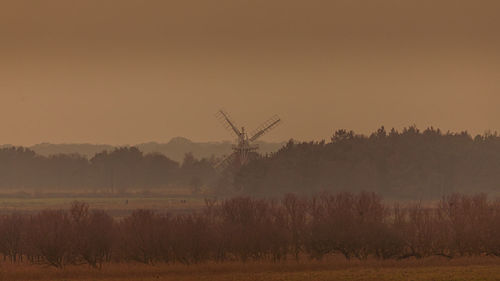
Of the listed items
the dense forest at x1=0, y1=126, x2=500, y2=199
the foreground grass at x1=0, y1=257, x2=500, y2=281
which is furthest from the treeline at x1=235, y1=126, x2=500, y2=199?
the foreground grass at x1=0, y1=257, x2=500, y2=281

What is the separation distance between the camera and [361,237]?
3002 inches

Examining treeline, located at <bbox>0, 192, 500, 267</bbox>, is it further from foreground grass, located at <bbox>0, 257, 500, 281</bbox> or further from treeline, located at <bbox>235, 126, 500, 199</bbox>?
treeline, located at <bbox>235, 126, 500, 199</bbox>

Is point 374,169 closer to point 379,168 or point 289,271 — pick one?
point 379,168

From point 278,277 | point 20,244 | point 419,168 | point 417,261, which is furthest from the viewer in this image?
point 419,168

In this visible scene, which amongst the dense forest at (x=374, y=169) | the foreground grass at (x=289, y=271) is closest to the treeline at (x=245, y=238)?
the foreground grass at (x=289, y=271)

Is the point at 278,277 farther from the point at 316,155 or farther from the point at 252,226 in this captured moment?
the point at 316,155

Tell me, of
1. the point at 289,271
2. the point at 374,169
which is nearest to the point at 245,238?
the point at 289,271

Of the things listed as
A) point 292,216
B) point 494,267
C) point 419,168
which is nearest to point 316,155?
point 419,168

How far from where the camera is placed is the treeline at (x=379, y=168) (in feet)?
539

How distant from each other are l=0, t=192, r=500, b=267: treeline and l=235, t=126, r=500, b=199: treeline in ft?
270

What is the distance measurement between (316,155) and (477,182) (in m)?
27.0

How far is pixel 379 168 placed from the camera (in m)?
169

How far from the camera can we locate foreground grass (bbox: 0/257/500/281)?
6303cm

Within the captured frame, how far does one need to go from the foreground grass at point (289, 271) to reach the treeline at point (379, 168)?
89.5 meters
